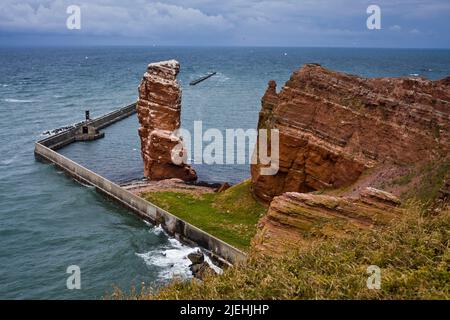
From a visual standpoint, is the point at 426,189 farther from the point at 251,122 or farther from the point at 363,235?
the point at 251,122

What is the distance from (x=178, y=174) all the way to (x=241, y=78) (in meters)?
133

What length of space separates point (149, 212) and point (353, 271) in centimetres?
3241

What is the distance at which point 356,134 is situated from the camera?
4162cm

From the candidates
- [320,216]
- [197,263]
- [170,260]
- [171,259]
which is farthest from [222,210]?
[320,216]

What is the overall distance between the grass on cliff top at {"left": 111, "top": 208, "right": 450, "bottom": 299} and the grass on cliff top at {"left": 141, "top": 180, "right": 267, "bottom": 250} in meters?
18.4

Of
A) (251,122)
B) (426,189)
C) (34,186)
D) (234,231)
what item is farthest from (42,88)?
(426,189)

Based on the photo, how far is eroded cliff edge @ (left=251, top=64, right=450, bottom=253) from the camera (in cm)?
3750

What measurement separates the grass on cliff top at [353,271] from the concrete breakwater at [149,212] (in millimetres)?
6903

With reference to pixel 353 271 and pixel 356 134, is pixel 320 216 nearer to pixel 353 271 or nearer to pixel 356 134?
pixel 353 271

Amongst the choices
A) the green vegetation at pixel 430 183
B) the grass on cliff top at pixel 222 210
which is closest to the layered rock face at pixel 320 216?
the green vegetation at pixel 430 183

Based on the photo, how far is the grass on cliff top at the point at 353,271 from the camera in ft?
53.8

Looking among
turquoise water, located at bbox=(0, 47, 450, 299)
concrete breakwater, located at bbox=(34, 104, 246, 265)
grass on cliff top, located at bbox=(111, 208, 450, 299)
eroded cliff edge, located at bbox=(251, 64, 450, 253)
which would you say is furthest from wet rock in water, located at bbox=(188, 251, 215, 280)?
grass on cliff top, located at bbox=(111, 208, 450, 299)

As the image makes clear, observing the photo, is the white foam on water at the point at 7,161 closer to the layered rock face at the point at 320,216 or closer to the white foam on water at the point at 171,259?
the white foam on water at the point at 171,259

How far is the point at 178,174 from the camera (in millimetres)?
58375
